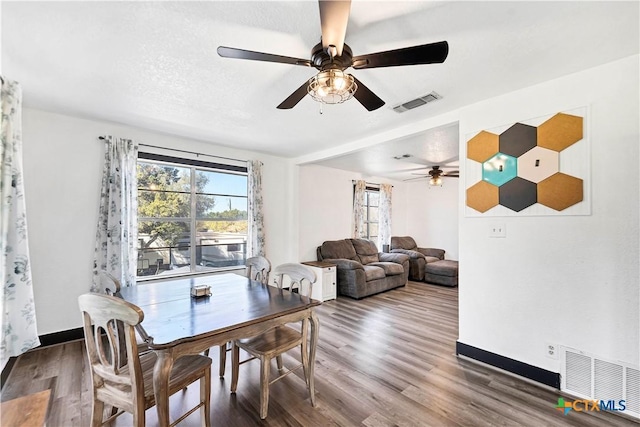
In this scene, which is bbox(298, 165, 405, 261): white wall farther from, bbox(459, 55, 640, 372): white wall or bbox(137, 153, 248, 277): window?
bbox(459, 55, 640, 372): white wall

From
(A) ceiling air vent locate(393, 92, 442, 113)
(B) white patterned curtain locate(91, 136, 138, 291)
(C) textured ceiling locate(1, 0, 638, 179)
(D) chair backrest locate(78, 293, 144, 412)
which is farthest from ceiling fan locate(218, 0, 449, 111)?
(B) white patterned curtain locate(91, 136, 138, 291)

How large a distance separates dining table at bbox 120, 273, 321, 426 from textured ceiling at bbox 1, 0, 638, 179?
181 cm

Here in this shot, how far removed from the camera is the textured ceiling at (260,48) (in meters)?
1.50

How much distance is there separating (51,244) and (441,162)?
19.8 feet

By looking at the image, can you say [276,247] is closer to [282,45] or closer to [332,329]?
[332,329]

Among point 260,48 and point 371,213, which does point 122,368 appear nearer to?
point 260,48

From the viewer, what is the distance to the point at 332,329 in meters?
3.40

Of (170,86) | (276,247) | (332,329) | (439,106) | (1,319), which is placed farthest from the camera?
(276,247)

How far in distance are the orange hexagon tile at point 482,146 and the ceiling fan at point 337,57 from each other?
1.46m

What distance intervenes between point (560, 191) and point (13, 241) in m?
4.76

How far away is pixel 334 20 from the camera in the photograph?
1247 millimetres

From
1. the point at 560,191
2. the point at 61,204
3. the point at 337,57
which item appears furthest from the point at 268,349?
the point at 61,204

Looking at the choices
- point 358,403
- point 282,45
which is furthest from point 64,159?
point 358,403

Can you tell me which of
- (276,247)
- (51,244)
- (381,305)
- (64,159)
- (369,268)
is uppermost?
(64,159)
